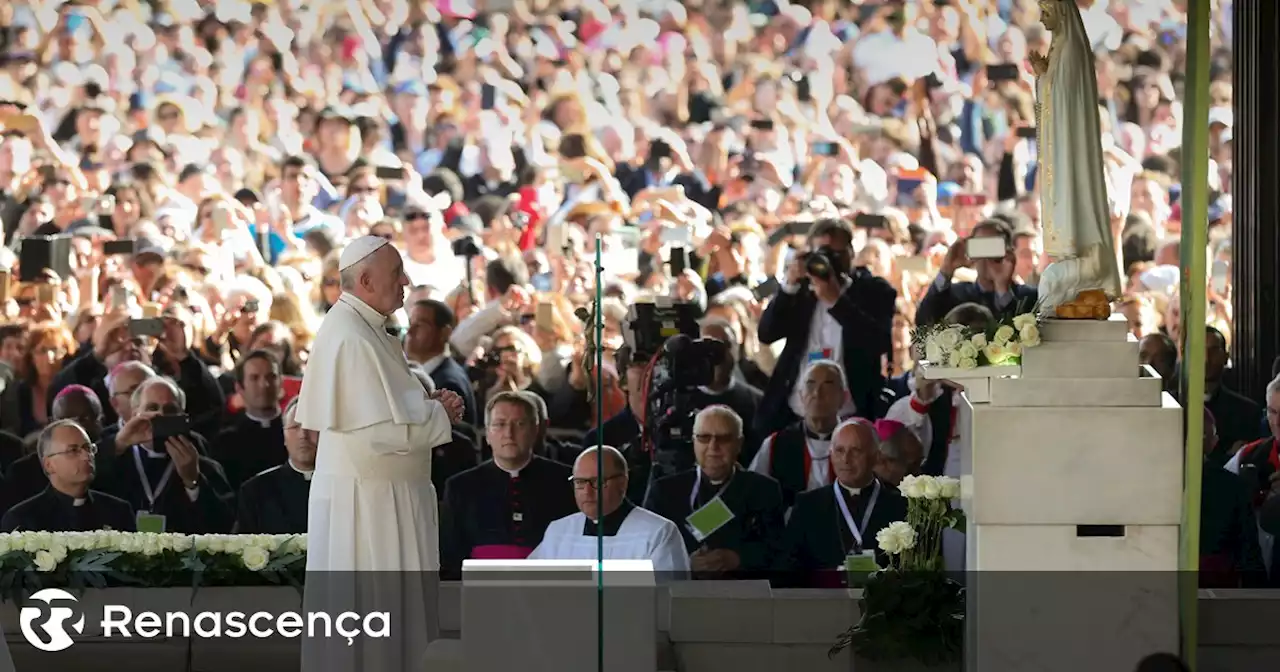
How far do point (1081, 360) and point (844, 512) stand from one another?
115 inches

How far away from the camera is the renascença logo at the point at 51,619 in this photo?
6688 mm

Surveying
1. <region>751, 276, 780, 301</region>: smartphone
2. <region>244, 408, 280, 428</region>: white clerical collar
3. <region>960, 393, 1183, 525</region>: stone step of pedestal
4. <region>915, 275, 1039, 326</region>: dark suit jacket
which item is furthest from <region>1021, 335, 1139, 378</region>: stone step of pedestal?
<region>244, 408, 280, 428</region>: white clerical collar

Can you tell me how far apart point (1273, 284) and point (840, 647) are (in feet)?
15.8

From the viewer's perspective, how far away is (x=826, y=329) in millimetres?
9594

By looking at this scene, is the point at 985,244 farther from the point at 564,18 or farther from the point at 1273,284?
the point at 564,18

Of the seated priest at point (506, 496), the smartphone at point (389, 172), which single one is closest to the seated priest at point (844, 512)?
the seated priest at point (506, 496)

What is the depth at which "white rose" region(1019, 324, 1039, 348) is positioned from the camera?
5551 millimetres

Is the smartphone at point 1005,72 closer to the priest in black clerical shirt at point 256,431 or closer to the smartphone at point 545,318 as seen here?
the smartphone at point 545,318

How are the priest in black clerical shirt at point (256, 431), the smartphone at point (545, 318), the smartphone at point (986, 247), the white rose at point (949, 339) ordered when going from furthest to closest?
the smartphone at point (545, 318), the priest in black clerical shirt at point (256, 431), the smartphone at point (986, 247), the white rose at point (949, 339)

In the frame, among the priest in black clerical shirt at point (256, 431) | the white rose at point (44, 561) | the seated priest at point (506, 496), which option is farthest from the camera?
the priest in black clerical shirt at point (256, 431)

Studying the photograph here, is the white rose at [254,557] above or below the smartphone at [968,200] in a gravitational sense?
below

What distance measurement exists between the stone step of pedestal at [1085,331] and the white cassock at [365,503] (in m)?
1.78

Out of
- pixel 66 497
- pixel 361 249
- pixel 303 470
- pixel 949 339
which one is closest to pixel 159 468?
pixel 66 497

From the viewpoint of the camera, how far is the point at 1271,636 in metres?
6.34
